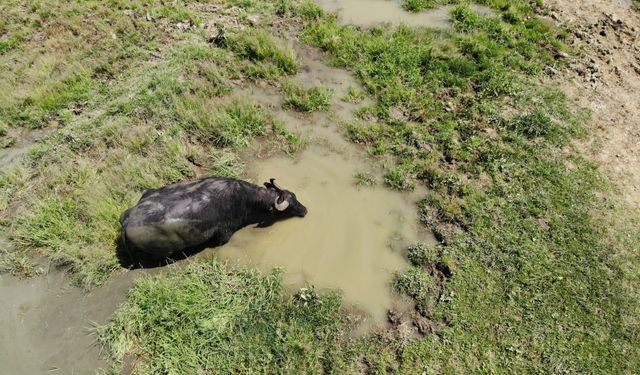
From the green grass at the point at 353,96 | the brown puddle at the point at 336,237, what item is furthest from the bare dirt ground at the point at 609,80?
the green grass at the point at 353,96

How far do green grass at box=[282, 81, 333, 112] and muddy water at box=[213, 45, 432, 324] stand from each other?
2.45ft

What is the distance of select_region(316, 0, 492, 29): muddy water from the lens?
12.0 m

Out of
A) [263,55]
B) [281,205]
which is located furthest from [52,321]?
[263,55]

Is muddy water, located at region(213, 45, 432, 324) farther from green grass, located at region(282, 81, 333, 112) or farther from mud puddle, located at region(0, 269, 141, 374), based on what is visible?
mud puddle, located at region(0, 269, 141, 374)

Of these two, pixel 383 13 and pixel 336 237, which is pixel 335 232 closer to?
pixel 336 237

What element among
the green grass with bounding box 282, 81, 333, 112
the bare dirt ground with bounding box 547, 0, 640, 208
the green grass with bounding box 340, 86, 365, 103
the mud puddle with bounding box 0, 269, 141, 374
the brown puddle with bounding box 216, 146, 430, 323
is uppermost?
the bare dirt ground with bounding box 547, 0, 640, 208

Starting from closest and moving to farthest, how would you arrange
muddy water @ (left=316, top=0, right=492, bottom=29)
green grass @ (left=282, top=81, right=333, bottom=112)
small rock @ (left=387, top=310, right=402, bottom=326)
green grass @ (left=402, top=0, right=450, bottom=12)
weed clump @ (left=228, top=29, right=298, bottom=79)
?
small rock @ (left=387, top=310, right=402, bottom=326) → green grass @ (left=282, top=81, right=333, bottom=112) → weed clump @ (left=228, top=29, right=298, bottom=79) → muddy water @ (left=316, top=0, right=492, bottom=29) → green grass @ (left=402, top=0, right=450, bottom=12)

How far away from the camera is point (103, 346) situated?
6473mm

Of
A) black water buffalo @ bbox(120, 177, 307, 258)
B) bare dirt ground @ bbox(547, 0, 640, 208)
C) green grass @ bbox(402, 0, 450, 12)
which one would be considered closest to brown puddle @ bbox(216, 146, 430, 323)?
black water buffalo @ bbox(120, 177, 307, 258)

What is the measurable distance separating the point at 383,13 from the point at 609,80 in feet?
19.5

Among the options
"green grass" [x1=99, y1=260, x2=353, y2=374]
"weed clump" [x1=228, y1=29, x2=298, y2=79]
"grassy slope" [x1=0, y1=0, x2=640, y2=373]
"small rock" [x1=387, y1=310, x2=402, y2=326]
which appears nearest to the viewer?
"green grass" [x1=99, y1=260, x2=353, y2=374]

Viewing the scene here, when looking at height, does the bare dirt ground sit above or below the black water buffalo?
above

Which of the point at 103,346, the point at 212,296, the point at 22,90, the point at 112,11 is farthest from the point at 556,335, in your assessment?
the point at 112,11

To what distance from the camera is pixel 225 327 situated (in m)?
6.58
